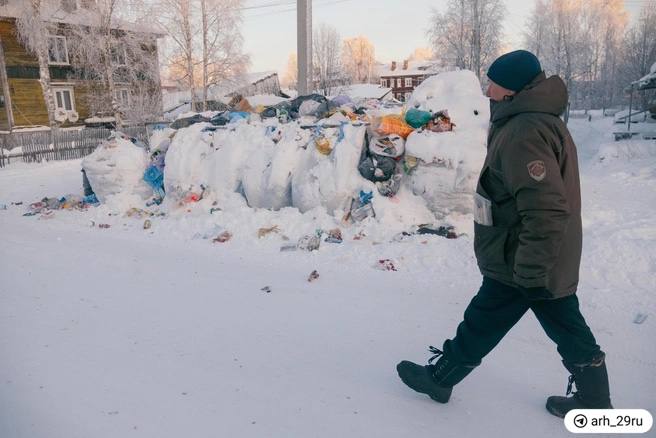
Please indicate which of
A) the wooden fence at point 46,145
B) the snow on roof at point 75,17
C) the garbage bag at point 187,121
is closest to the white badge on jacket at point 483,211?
the garbage bag at point 187,121

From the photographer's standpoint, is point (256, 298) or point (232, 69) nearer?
point (256, 298)

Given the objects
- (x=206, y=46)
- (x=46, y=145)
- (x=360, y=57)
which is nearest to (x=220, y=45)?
(x=206, y=46)

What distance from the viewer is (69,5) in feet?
64.5

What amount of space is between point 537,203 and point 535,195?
0.11ft

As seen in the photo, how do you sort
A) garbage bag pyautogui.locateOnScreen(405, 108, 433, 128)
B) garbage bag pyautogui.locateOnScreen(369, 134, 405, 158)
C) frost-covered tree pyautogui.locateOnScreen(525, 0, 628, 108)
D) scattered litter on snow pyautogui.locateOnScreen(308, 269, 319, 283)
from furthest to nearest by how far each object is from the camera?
1. frost-covered tree pyautogui.locateOnScreen(525, 0, 628, 108)
2. garbage bag pyautogui.locateOnScreen(405, 108, 433, 128)
3. garbage bag pyautogui.locateOnScreen(369, 134, 405, 158)
4. scattered litter on snow pyautogui.locateOnScreen(308, 269, 319, 283)

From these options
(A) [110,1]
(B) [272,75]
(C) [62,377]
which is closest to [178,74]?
(A) [110,1]

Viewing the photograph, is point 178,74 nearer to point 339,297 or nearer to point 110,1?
point 110,1

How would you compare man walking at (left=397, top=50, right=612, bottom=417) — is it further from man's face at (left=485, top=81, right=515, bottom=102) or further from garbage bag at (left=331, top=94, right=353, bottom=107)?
garbage bag at (left=331, top=94, right=353, bottom=107)

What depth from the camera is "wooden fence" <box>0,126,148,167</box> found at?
1419 cm

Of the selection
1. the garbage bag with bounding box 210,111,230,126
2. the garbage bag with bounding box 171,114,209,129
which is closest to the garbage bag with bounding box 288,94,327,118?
the garbage bag with bounding box 210,111,230,126

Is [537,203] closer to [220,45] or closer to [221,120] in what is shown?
[221,120]

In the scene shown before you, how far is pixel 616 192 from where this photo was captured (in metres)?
6.82

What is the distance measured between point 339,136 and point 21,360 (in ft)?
14.5

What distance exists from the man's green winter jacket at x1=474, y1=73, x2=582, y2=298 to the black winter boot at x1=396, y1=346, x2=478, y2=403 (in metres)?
0.52
